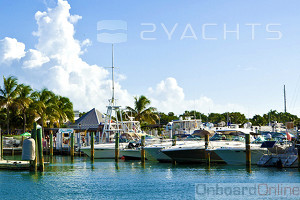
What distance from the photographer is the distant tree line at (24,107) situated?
60438 millimetres

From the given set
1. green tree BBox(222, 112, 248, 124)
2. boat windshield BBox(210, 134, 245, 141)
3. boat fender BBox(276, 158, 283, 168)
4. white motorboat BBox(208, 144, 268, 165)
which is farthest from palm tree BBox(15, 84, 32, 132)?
green tree BBox(222, 112, 248, 124)

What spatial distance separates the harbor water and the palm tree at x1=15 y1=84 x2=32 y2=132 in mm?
28280

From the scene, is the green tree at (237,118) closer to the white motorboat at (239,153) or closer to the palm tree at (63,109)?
the palm tree at (63,109)

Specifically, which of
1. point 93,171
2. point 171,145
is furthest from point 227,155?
point 93,171

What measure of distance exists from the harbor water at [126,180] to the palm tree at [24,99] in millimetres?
28280

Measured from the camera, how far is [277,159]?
107ft

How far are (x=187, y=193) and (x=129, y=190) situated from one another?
3292mm

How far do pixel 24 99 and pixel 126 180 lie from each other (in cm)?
3672

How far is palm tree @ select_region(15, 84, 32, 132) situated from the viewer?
2379 inches

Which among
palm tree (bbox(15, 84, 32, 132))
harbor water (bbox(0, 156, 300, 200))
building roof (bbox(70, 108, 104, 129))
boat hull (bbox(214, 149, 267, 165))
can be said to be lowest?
harbor water (bbox(0, 156, 300, 200))

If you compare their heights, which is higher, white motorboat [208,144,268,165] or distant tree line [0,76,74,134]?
distant tree line [0,76,74,134]

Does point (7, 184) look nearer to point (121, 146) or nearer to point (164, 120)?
point (121, 146)

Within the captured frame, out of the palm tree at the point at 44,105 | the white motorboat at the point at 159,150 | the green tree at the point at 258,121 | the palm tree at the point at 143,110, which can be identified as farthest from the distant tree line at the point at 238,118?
the white motorboat at the point at 159,150

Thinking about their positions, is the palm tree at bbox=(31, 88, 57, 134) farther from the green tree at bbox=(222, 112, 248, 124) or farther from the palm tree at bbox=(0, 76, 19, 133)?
the green tree at bbox=(222, 112, 248, 124)
